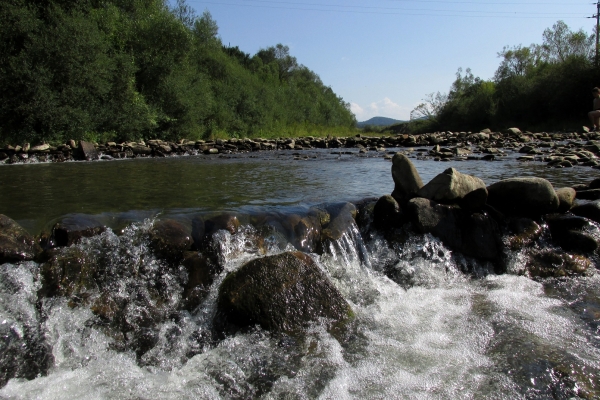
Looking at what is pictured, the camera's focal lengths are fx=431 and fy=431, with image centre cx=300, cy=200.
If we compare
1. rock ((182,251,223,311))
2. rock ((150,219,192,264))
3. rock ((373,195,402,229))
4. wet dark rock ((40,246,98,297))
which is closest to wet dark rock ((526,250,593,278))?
rock ((373,195,402,229))

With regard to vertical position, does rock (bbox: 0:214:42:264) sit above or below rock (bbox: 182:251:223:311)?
above

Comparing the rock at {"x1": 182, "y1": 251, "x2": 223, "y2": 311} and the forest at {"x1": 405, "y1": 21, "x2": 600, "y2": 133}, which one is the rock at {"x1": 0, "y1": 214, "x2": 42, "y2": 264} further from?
the forest at {"x1": 405, "y1": 21, "x2": 600, "y2": 133}

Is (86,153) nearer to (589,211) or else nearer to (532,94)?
(589,211)

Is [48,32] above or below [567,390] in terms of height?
above

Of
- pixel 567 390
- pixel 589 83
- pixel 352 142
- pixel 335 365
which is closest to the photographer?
pixel 567 390

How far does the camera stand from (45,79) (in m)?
18.7

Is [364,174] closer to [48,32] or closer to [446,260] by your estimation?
[446,260]

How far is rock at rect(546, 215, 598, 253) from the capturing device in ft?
18.8

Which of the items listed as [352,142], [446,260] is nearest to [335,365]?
[446,260]

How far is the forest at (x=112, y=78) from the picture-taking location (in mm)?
18594

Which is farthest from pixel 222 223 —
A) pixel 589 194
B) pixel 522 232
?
pixel 589 194

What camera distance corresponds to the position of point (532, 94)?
4391 centimetres

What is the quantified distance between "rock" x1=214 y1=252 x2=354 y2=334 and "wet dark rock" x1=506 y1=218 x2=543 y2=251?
9.77 ft

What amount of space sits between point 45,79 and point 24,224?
650 inches
